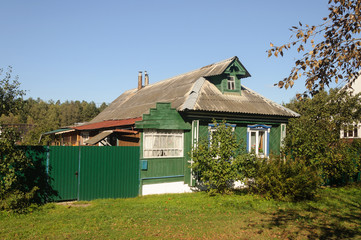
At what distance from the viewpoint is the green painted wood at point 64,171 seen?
1051 centimetres

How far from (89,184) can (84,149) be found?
1.30 metres

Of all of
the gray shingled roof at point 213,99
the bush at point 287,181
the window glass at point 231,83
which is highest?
the window glass at point 231,83

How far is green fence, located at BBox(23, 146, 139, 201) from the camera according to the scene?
1043 cm

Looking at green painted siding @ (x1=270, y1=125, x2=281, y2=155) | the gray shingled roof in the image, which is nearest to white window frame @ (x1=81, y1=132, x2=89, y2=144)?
the gray shingled roof

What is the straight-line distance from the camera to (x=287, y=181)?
36.5ft

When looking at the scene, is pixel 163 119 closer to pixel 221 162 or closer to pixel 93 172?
pixel 221 162

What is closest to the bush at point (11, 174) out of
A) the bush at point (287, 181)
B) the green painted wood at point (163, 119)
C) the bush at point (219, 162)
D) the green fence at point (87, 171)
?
the green fence at point (87, 171)

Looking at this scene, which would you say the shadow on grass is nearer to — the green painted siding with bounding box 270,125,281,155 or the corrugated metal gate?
the green painted siding with bounding box 270,125,281,155

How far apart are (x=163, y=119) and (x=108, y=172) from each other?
3183 mm

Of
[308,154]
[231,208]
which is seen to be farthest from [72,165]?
[308,154]

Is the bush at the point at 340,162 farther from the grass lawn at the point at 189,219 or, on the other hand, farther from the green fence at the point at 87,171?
the green fence at the point at 87,171

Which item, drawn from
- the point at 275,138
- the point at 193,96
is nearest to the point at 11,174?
the point at 193,96

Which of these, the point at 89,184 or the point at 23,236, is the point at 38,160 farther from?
the point at 23,236

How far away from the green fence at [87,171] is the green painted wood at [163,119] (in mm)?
1152
